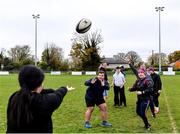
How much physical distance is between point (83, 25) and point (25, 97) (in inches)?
433

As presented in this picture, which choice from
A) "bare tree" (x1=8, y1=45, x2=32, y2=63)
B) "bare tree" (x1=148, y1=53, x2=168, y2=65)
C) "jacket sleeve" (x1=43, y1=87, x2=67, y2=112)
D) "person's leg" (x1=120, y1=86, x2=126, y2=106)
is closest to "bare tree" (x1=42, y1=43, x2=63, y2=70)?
"bare tree" (x1=8, y1=45, x2=32, y2=63)

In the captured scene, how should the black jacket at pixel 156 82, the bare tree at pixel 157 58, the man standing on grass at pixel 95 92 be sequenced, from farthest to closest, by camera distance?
the bare tree at pixel 157 58, the black jacket at pixel 156 82, the man standing on grass at pixel 95 92

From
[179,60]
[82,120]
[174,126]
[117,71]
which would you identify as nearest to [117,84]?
[117,71]

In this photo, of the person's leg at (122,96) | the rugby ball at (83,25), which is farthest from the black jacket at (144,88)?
the person's leg at (122,96)

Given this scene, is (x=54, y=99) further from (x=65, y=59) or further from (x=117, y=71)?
(x=65, y=59)

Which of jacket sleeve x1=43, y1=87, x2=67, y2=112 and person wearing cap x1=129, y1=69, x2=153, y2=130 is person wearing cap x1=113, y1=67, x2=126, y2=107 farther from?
jacket sleeve x1=43, y1=87, x2=67, y2=112

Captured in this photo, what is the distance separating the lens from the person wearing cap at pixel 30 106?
4020 millimetres

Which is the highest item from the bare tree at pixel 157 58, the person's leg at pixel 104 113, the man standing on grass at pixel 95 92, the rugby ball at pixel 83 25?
the bare tree at pixel 157 58

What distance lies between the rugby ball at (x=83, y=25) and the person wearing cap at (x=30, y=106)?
1058 centimetres

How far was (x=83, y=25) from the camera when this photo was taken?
14844 millimetres

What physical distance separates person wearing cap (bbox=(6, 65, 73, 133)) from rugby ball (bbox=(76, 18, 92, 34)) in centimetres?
1058

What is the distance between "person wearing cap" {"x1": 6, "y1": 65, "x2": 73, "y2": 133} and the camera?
4.02m

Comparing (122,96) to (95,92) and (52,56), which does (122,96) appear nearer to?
(95,92)

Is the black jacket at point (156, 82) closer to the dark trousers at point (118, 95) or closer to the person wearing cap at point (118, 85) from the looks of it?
the person wearing cap at point (118, 85)
